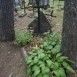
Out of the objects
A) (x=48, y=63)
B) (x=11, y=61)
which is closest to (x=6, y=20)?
(x=11, y=61)

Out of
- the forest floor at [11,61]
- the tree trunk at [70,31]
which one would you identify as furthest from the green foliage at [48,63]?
the forest floor at [11,61]

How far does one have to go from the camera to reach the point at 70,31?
5.33 m

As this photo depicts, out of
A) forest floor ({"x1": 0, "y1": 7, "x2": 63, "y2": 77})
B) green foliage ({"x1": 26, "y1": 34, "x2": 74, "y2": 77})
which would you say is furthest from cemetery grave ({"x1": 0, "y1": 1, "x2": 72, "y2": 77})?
green foliage ({"x1": 26, "y1": 34, "x2": 74, "y2": 77})

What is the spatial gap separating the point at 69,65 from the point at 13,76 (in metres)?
1.42

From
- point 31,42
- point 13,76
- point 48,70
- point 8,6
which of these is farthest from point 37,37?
point 48,70

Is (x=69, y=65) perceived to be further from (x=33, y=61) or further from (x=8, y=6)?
(x=8, y=6)

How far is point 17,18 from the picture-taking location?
1016 centimetres

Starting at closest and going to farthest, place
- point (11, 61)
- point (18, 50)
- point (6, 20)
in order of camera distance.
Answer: point (11, 61), point (18, 50), point (6, 20)

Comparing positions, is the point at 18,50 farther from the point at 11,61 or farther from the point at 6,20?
the point at 6,20

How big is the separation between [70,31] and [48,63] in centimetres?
84

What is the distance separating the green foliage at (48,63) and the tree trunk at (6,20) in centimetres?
172

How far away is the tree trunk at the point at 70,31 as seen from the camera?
16.9ft

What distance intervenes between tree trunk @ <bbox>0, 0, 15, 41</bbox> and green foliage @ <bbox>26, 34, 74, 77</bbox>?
1.72 m

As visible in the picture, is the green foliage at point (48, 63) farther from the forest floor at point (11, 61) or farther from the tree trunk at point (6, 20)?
the tree trunk at point (6, 20)
